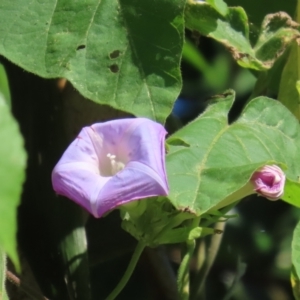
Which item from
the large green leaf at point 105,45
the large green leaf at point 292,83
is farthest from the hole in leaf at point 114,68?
the large green leaf at point 292,83

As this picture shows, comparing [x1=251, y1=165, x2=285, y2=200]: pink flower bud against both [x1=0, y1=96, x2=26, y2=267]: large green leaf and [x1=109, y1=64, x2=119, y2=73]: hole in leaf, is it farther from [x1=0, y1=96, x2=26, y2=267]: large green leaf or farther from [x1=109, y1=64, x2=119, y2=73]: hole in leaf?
[x1=0, y1=96, x2=26, y2=267]: large green leaf

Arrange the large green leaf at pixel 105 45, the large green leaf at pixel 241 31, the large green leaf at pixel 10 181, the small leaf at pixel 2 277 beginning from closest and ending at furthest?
the large green leaf at pixel 10 181 < the small leaf at pixel 2 277 < the large green leaf at pixel 105 45 < the large green leaf at pixel 241 31

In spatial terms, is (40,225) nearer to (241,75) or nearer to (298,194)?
(298,194)

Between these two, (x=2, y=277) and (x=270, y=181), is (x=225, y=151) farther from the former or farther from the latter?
(x=2, y=277)

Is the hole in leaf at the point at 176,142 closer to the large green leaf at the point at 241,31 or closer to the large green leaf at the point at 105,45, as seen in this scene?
the large green leaf at the point at 105,45

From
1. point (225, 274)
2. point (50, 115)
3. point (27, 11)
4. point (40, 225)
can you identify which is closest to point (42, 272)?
point (40, 225)

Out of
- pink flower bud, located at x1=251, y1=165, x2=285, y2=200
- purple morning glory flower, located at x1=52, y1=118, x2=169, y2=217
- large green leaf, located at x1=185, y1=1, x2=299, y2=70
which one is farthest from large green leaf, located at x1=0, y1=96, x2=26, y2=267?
large green leaf, located at x1=185, y1=1, x2=299, y2=70

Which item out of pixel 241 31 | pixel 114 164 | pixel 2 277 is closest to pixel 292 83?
pixel 241 31

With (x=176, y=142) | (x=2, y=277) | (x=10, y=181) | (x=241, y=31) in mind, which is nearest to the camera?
(x=10, y=181)
